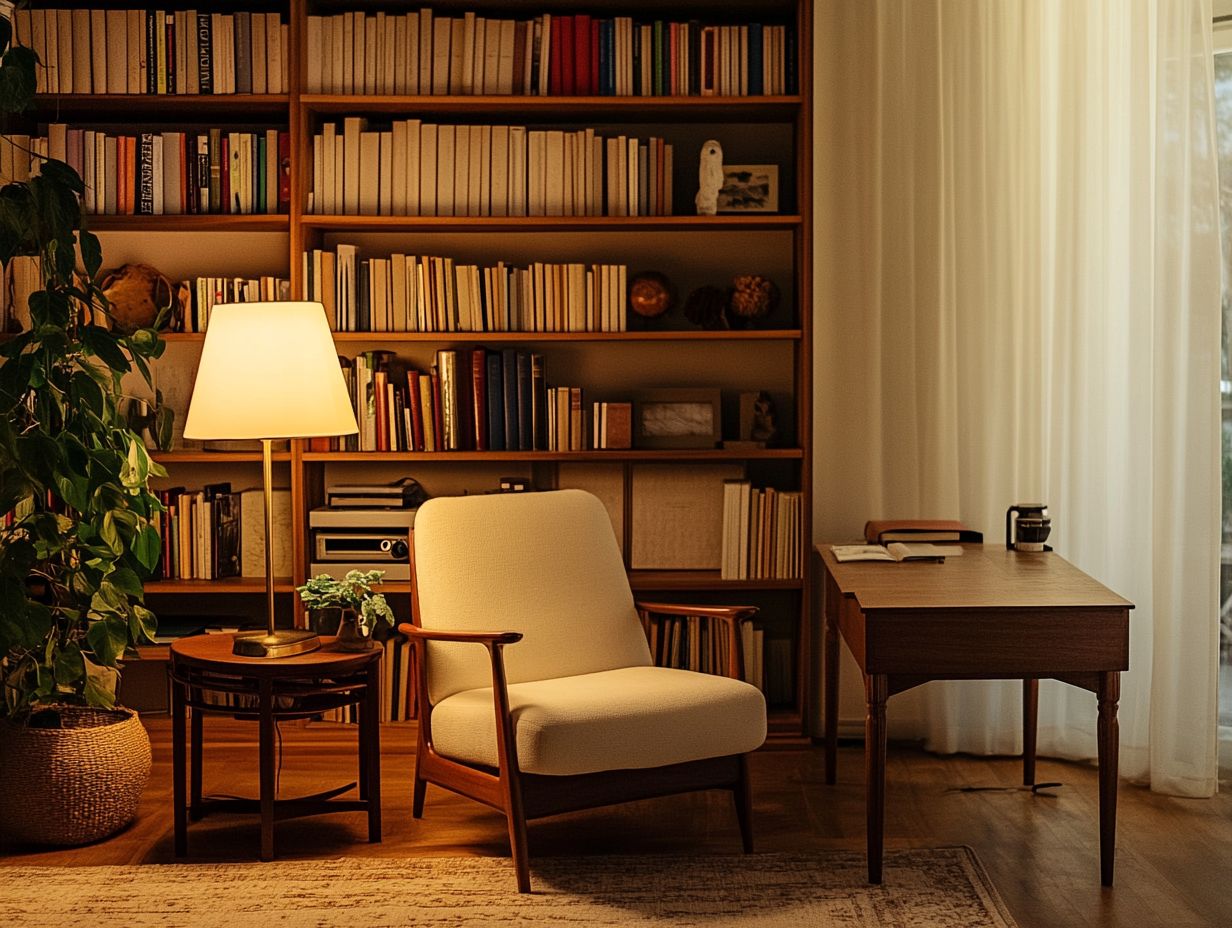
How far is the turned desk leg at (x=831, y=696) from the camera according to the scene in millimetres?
4035

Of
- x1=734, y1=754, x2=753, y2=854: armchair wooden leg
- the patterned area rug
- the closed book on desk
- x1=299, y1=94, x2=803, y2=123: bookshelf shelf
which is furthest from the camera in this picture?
x1=299, y1=94, x2=803, y2=123: bookshelf shelf

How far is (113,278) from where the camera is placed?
14.6 feet

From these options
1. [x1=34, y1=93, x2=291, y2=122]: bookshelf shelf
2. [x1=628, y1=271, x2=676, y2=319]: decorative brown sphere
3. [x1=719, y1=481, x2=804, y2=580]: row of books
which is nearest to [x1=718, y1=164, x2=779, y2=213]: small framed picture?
[x1=628, y1=271, x2=676, y2=319]: decorative brown sphere

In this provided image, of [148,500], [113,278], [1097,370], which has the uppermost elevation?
[113,278]

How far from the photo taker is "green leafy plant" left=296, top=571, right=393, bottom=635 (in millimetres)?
3545

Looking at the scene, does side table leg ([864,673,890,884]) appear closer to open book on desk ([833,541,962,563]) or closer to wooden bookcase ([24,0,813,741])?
open book on desk ([833,541,962,563])

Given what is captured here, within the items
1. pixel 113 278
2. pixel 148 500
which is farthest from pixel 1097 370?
pixel 113 278

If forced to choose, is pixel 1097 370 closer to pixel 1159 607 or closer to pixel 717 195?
pixel 1159 607

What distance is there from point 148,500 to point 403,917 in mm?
1383

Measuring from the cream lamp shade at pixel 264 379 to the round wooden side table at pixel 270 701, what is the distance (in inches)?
21.6

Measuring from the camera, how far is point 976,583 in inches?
132

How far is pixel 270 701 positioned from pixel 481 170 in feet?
6.24

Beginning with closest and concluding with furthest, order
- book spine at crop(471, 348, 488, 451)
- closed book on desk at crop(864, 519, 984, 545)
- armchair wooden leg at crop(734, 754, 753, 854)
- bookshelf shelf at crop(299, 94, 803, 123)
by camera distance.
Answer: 1. armchair wooden leg at crop(734, 754, 753, 854)
2. closed book on desk at crop(864, 519, 984, 545)
3. bookshelf shelf at crop(299, 94, 803, 123)
4. book spine at crop(471, 348, 488, 451)

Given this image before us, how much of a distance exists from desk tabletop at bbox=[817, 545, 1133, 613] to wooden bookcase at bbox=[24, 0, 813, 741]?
77cm
